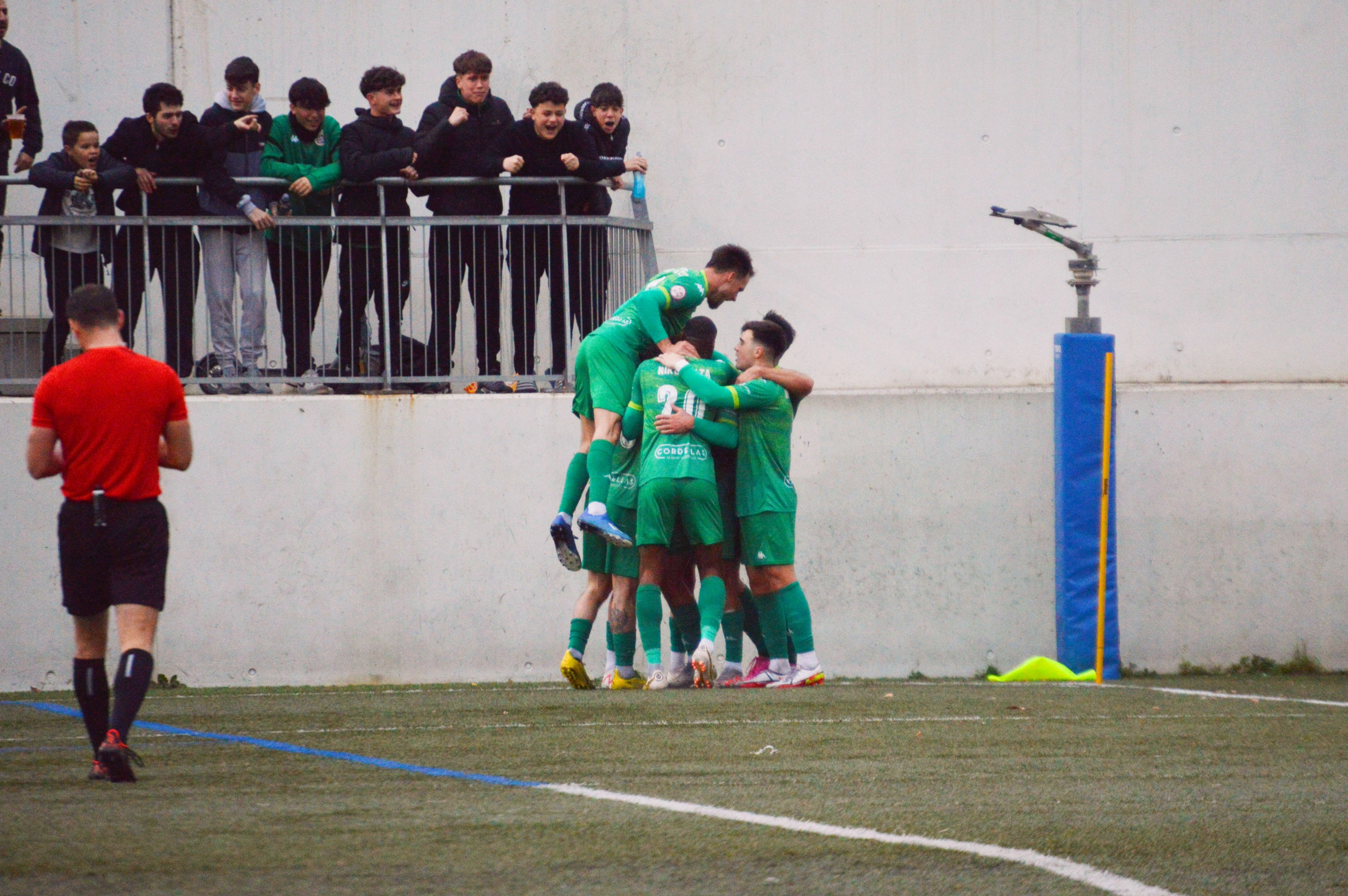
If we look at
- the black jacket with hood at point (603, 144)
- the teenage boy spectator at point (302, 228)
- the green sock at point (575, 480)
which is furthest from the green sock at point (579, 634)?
the black jacket with hood at point (603, 144)

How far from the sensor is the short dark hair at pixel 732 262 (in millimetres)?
8758

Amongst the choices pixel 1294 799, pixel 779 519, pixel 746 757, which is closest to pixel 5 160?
pixel 779 519

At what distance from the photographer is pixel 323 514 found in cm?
1055

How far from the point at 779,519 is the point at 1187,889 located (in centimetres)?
473

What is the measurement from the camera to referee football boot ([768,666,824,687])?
8.71 metres

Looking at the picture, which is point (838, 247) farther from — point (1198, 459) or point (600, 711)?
point (600, 711)

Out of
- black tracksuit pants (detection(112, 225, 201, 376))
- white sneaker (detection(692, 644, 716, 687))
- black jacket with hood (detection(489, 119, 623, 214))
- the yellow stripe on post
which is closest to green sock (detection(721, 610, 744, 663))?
white sneaker (detection(692, 644, 716, 687))

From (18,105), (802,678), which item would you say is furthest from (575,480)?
(18,105)

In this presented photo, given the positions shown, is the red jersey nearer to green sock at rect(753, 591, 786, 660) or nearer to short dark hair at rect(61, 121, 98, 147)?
green sock at rect(753, 591, 786, 660)

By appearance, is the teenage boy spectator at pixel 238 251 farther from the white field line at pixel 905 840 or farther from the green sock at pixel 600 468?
the white field line at pixel 905 840

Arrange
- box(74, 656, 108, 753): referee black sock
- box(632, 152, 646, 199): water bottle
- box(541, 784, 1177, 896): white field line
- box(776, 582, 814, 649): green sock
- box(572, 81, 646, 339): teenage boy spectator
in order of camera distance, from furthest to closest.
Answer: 1. box(632, 152, 646, 199): water bottle
2. box(572, 81, 646, 339): teenage boy spectator
3. box(776, 582, 814, 649): green sock
4. box(74, 656, 108, 753): referee black sock
5. box(541, 784, 1177, 896): white field line

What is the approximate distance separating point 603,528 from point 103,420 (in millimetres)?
3281

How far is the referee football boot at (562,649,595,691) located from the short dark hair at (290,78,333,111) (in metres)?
3.99

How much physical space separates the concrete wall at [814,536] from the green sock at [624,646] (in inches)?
76.5
